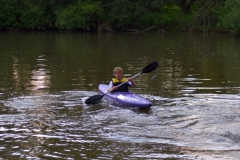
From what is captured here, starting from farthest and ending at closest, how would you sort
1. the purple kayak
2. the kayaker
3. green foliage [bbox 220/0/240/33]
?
green foliage [bbox 220/0/240/33] < the kayaker < the purple kayak

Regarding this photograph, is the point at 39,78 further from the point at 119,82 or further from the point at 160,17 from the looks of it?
the point at 160,17

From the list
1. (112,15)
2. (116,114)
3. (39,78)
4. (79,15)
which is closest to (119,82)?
(116,114)

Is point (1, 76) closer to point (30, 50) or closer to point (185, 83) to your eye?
point (185, 83)

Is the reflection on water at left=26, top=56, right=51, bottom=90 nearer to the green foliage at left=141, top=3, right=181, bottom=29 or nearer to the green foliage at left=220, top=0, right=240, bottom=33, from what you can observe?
the green foliage at left=220, top=0, right=240, bottom=33

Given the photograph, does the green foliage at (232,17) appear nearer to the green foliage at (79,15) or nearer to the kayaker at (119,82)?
the green foliage at (79,15)

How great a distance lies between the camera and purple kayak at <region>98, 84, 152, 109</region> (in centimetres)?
1198

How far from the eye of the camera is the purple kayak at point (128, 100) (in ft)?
39.3

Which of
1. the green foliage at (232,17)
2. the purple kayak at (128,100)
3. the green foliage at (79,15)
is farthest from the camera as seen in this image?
the green foliage at (79,15)

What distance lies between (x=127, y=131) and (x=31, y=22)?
41.1 metres

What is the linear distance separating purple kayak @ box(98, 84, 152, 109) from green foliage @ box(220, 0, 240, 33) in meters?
30.5

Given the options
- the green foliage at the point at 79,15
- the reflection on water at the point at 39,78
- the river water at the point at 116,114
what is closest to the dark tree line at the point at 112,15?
the green foliage at the point at 79,15

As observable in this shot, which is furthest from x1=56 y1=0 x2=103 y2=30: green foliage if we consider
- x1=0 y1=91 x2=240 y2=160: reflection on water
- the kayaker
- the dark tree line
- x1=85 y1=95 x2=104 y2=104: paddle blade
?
x1=85 y1=95 x2=104 y2=104: paddle blade

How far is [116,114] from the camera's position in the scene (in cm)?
1148

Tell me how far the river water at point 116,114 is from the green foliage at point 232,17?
837 inches
